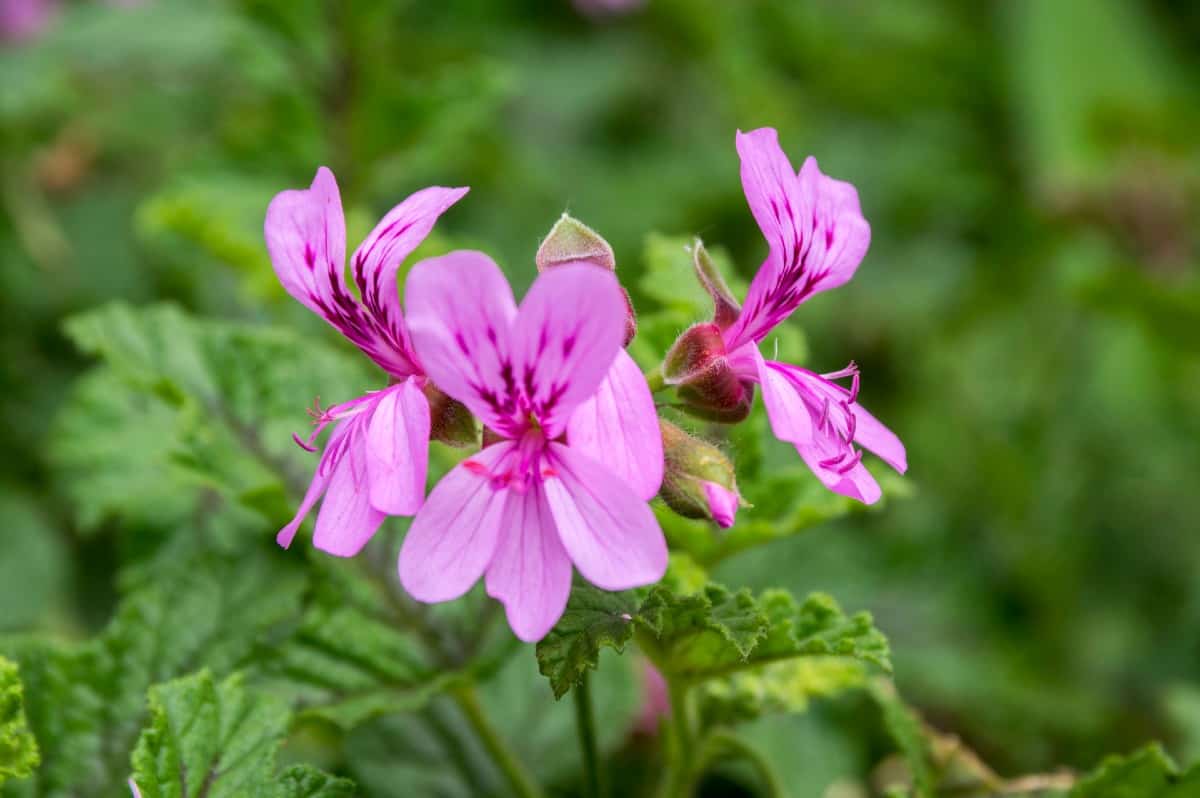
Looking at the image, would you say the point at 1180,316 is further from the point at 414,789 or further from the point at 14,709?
the point at 14,709

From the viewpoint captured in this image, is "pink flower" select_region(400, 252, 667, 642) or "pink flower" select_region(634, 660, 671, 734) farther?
"pink flower" select_region(634, 660, 671, 734)

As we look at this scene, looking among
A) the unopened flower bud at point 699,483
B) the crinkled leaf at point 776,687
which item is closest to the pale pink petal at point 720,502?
the unopened flower bud at point 699,483

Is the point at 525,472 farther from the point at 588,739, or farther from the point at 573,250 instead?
the point at 588,739

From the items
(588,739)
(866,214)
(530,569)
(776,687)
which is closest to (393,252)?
(530,569)

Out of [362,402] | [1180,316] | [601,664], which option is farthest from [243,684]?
[1180,316]

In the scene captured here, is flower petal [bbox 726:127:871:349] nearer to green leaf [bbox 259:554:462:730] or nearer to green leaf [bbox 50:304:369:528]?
green leaf [bbox 259:554:462:730]

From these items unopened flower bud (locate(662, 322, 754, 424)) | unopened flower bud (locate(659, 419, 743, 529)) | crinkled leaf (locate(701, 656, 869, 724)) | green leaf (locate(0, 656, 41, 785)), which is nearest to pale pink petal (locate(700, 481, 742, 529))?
unopened flower bud (locate(659, 419, 743, 529))
